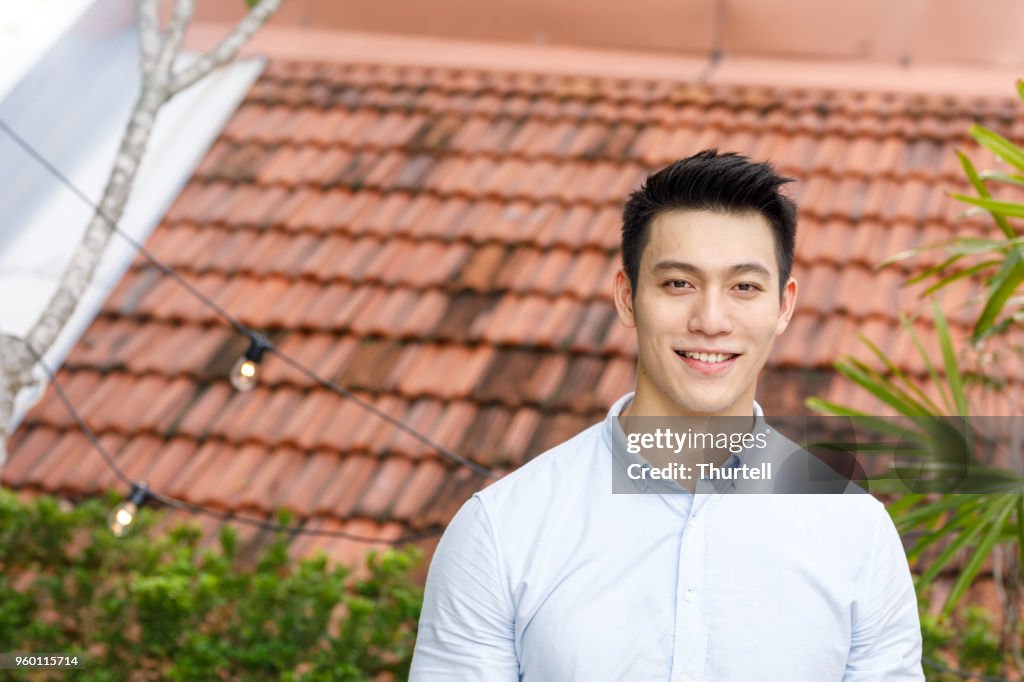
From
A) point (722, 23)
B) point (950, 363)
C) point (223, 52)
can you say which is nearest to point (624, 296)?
point (950, 363)

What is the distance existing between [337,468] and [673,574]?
2822 millimetres

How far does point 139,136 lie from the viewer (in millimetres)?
3381

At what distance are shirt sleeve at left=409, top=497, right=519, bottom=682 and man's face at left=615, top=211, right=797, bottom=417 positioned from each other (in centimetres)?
32

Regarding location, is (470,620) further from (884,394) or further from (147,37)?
(147,37)

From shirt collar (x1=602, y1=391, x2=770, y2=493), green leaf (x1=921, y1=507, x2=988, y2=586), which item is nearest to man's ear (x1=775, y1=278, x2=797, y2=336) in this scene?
shirt collar (x1=602, y1=391, x2=770, y2=493)

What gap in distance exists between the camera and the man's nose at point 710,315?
1.66 m

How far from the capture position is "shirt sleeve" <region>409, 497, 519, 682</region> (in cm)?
162

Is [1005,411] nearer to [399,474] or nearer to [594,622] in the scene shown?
[399,474]

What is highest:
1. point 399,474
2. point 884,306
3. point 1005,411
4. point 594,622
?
point 884,306

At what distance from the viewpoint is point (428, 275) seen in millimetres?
4992

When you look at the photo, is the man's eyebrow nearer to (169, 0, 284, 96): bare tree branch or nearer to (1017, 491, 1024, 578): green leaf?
(1017, 491, 1024, 578): green leaf

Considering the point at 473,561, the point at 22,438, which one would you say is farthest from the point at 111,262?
the point at 473,561

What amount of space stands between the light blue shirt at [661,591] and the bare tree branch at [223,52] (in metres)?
2.11

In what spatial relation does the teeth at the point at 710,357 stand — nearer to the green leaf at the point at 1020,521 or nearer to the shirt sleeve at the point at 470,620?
the shirt sleeve at the point at 470,620
